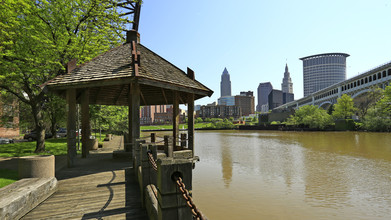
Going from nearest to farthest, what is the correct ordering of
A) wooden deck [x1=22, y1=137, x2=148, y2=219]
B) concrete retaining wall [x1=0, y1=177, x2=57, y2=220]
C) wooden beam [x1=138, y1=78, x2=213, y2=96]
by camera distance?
concrete retaining wall [x1=0, y1=177, x2=57, y2=220] < wooden deck [x1=22, y1=137, x2=148, y2=219] < wooden beam [x1=138, y1=78, x2=213, y2=96]

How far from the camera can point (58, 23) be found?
49.4 feet

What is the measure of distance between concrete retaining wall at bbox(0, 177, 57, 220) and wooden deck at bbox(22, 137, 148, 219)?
193mm

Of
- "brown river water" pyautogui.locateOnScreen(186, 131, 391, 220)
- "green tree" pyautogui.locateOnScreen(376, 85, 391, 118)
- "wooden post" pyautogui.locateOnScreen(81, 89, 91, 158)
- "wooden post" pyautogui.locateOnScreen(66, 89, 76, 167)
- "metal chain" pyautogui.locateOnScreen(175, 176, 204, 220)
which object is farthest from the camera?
"green tree" pyautogui.locateOnScreen(376, 85, 391, 118)

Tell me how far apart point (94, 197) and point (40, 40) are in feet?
35.8

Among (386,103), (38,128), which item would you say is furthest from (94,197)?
(386,103)

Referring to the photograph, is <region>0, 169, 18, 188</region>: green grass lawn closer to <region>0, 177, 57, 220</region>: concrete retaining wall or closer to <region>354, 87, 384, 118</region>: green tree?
<region>0, 177, 57, 220</region>: concrete retaining wall

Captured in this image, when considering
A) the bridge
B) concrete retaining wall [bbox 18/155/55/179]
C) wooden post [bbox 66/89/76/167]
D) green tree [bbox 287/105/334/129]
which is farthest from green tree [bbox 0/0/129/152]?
the bridge

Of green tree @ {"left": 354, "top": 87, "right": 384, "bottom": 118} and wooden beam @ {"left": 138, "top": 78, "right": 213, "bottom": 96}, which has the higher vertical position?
green tree @ {"left": 354, "top": 87, "right": 384, "bottom": 118}

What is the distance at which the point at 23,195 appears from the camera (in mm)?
5230

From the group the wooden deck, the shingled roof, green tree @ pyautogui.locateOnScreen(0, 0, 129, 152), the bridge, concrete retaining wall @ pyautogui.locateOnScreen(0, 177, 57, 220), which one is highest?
the bridge

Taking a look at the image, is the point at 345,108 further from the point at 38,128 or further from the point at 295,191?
the point at 38,128

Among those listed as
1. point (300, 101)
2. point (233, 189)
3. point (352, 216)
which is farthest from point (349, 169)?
point (300, 101)

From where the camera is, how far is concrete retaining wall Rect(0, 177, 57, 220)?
15.5 feet

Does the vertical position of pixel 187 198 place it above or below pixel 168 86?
below
